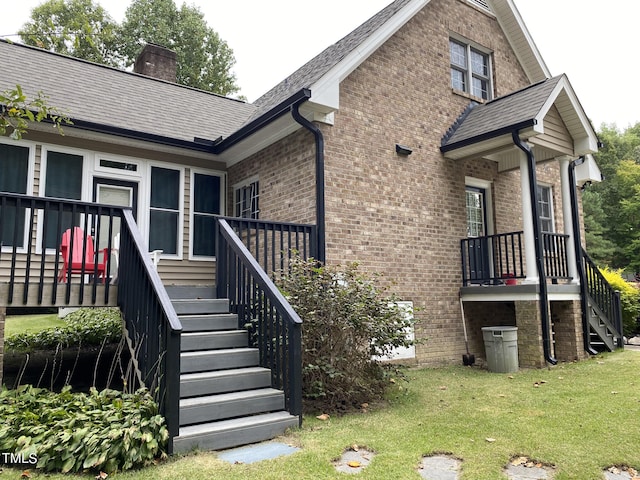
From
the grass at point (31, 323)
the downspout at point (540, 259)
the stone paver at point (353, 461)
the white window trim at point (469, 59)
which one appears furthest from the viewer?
the white window trim at point (469, 59)

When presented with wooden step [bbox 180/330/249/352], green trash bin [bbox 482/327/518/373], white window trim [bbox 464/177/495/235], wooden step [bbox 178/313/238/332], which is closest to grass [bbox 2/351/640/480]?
green trash bin [bbox 482/327/518/373]

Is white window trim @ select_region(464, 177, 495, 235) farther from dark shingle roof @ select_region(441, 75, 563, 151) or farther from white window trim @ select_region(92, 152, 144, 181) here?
white window trim @ select_region(92, 152, 144, 181)

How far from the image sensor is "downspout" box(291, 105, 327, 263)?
7.26 metres

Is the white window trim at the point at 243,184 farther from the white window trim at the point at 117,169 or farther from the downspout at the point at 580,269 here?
the downspout at the point at 580,269

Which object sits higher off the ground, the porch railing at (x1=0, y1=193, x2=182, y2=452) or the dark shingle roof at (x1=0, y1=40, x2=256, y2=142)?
the dark shingle roof at (x1=0, y1=40, x2=256, y2=142)

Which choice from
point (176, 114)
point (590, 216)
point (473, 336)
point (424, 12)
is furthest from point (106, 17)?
point (590, 216)

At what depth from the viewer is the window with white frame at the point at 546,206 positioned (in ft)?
35.7

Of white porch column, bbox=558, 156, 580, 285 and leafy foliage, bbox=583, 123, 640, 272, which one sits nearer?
white porch column, bbox=558, 156, 580, 285

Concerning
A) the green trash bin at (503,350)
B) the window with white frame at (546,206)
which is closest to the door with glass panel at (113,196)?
the green trash bin at (503,350)

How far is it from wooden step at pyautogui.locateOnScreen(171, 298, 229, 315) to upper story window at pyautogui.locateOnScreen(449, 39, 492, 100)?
676cm

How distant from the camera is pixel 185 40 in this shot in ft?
93.3

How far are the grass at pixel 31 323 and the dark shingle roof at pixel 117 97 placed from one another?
447 cm

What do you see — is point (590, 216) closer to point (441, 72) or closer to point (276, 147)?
point (441, 72)

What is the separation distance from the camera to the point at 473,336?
9.03 m
